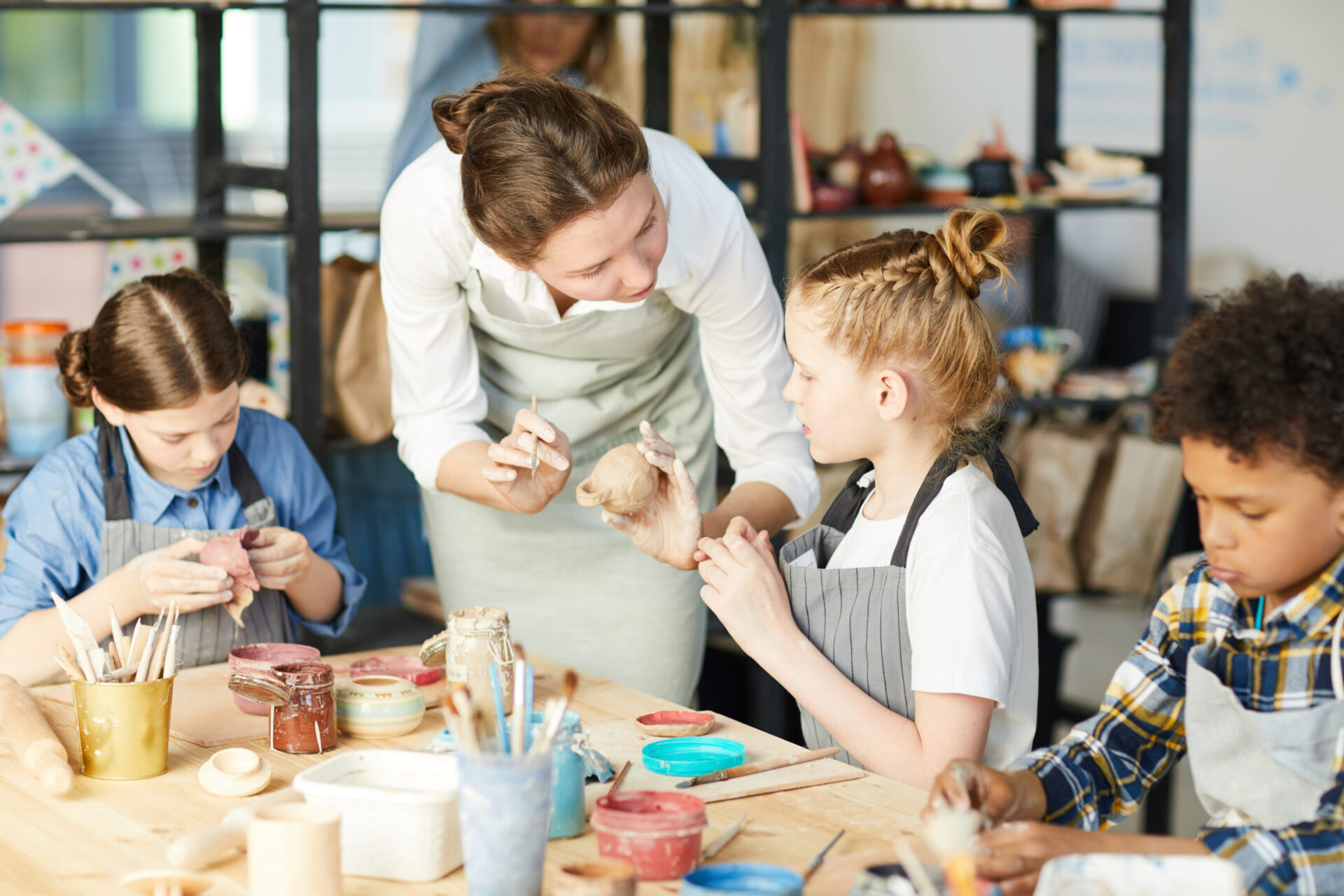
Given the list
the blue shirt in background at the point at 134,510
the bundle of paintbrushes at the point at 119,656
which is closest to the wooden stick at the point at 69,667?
the bundle of paintbrushes at the point at 119,656

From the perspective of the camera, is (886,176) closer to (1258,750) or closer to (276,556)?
(276,556)

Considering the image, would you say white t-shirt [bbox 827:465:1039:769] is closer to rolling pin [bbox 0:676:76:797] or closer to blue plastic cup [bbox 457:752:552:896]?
blue plastic cup [bbox 457:752:552:896]

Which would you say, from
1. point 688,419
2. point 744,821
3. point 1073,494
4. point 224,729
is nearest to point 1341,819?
point 744,821

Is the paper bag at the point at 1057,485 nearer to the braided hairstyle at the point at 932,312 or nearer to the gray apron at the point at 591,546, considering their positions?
the gray apron at the point at 591,546

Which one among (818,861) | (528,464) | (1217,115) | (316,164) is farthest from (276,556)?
(1217,115)

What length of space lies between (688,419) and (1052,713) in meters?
1.43

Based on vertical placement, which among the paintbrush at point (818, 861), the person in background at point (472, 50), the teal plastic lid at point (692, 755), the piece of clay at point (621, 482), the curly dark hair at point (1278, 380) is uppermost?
the person in background at point (472, 50)

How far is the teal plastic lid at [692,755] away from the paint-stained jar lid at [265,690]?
1.24ft

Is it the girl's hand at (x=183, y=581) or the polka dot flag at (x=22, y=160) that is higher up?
the polka dot flag at (x=22, y=160)

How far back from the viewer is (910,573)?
157 centimetres

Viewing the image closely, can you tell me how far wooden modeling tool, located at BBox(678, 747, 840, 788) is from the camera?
1.37 metres

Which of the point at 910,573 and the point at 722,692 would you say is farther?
the point at 722,692

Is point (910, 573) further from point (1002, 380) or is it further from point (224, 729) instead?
point (224, 729)

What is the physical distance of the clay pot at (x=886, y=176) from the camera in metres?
3.40
